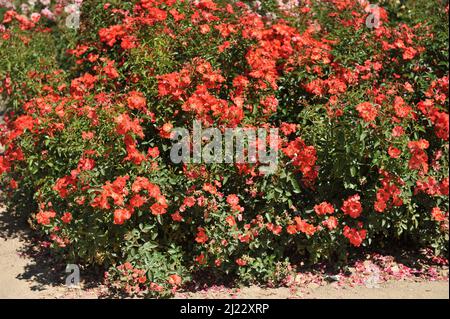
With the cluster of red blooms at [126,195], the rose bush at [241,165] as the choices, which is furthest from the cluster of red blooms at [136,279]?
the cluster of red blooms at [126,195]

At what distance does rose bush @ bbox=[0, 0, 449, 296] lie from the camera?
381 centimetres

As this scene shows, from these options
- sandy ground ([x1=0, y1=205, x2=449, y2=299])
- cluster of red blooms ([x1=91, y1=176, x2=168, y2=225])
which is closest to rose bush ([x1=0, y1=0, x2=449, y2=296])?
cluster of red blooms ([x1=91, y1=176, x2=168, y2=225])

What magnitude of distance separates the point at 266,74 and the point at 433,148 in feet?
3.83

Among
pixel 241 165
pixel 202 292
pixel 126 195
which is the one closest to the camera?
pixel 126 195

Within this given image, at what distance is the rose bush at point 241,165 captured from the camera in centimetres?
381

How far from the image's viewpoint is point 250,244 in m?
3.93

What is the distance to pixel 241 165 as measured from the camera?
151 inches

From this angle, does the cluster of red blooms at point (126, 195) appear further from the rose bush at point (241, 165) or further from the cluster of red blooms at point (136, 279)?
the cluster of red blooms at point (136, 279)

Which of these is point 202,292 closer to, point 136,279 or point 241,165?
point 136,279

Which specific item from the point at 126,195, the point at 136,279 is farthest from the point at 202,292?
the point at 126,195

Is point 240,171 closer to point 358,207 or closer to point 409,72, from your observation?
point 358,207

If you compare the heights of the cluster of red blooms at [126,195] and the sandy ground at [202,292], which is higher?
the cluster of red blooms at [126,195]

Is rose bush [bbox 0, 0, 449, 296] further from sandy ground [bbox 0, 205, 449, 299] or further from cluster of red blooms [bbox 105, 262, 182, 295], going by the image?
sandy ground [bbox 0, 205, 449, 299]

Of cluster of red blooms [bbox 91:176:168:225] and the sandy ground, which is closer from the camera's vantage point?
cluster of red blooms [bbox 91:176:168:225]
